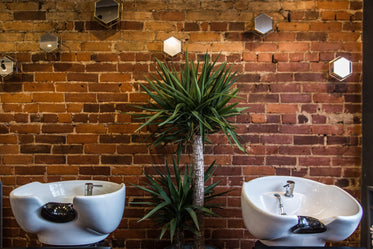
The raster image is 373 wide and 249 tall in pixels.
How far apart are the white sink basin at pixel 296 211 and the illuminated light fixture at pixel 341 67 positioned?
3.04 ft

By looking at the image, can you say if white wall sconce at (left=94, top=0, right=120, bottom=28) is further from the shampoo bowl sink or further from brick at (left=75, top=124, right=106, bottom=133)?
the shampoo bowl sink

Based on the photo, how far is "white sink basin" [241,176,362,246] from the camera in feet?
4.89

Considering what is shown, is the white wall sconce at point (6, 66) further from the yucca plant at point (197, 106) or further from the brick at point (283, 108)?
the brick at point (283, 108)

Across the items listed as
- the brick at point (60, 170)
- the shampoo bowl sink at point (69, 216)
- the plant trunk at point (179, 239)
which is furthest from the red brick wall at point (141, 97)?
the shampoo bowl sink at point (69, 216)

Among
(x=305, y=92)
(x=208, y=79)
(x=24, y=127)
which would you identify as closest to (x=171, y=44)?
(x=208, y=79)

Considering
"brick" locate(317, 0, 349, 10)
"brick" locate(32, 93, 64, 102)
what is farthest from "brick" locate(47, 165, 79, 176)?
"brick" locate(317, 0, 349, 10)

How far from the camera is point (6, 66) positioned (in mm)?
2223

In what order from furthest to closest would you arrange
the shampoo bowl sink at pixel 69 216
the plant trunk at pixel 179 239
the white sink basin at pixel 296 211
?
the plant trunk at pixel 179 239 → the shampoo bowl sink at pixel 69 216 → the white sink basin at pixel 296 211

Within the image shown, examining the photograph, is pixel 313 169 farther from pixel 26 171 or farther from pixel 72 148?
pixel 26 171

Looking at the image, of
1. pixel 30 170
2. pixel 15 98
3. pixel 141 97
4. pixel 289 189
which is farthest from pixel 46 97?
pixel 289 189

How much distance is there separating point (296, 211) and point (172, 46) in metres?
1.61

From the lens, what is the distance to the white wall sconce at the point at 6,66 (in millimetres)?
2221

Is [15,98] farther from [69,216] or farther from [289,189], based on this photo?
[289,189]

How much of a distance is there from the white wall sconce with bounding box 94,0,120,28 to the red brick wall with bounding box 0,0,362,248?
95 mm
